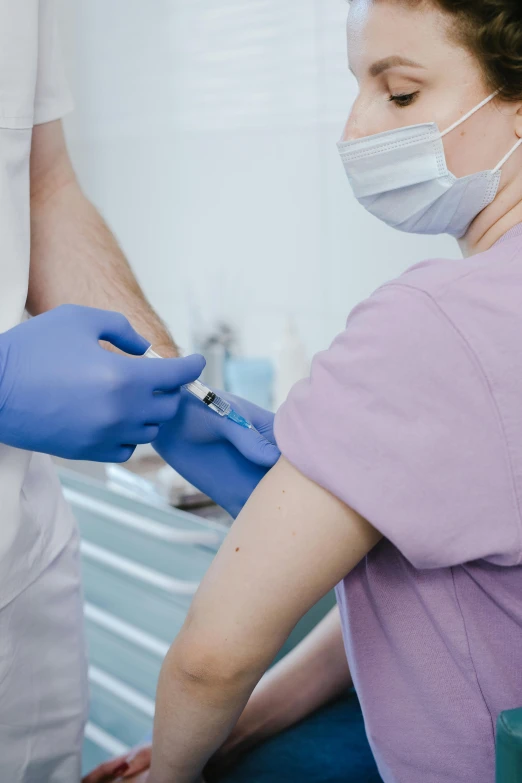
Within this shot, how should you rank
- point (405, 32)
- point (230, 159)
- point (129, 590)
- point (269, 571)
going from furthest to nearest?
1. point (230, 159)
2. point (129, 590)
3. point (405, 32)
4. point (269, 571)

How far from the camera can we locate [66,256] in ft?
4.19

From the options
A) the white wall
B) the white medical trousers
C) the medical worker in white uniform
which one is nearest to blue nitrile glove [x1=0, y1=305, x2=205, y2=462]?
the medical worker in white uniform

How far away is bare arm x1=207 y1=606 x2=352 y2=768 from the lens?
1.20 m

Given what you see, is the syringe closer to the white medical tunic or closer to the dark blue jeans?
the white medical tunic

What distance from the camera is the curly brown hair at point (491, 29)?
903 mm

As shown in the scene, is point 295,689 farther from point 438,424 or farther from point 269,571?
point 438,424

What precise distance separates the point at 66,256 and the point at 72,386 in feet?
1.29

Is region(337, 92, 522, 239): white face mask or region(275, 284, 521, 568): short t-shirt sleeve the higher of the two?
region(337, 92, 522, 239): white face mask

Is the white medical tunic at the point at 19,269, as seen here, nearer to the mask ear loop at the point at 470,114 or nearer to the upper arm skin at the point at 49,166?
the upper arm skin at the point at 49,166

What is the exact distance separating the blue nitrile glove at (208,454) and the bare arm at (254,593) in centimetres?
29

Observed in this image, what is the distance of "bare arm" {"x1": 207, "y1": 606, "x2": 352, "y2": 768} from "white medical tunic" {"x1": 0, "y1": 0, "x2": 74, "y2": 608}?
14.4 inches

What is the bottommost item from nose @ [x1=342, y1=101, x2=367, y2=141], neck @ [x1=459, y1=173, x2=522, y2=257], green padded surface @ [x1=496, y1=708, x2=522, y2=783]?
green padded surface @ [x1=496, y1=708, x2=522, y2=783]

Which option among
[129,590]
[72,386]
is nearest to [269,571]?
[72,386]

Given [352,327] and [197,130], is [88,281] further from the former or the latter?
[197,130]
